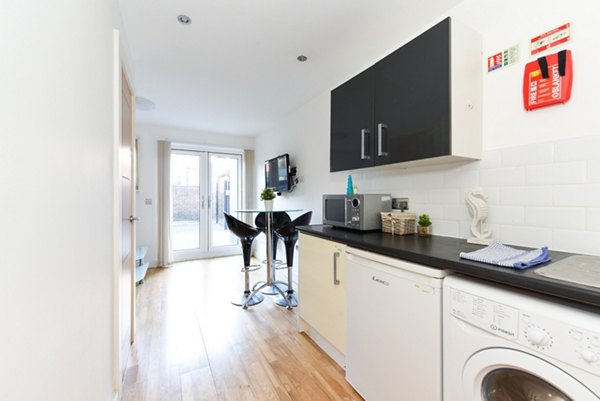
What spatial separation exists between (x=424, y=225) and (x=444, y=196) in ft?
0.78

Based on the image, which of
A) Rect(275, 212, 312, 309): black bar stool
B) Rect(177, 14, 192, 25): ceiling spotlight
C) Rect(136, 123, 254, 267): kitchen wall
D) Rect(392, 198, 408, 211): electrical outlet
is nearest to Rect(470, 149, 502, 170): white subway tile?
Rect(392, 198, 408, 211): electrical outlet

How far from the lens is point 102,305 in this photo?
1.21 m

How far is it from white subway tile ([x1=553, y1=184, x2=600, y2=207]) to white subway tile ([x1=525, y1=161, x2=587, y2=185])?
29mm

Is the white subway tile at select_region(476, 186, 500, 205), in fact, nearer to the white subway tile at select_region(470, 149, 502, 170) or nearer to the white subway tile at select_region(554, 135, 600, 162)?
the white subway tile at select_region(470, 149, 502, 170)

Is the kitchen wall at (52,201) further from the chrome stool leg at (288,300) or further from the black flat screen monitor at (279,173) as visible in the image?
the black flat screen monitor at (279,173)

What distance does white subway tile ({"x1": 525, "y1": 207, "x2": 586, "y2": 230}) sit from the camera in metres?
1.15

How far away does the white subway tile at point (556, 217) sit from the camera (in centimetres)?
115

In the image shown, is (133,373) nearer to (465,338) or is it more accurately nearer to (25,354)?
(25,354)

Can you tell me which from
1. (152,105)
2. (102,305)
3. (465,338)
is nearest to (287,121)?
(152,105)

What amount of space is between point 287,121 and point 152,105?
191 cm

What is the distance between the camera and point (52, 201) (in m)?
0.69

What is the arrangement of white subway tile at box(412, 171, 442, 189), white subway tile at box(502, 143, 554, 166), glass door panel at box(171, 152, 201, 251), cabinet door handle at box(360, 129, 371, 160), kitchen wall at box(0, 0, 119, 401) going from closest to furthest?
1. kitchen wall at box(0, 0, 119, 401)
2. white subway tile at box(502, 143, 554, 166)
3. white subway tile at box(412, 171, 442, 189)
4. cabinet door handle at box(360, 129, 371, 160)
5. glass door panel at box(171, 152, 201, 251)

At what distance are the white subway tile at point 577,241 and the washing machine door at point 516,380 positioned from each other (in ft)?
2.36

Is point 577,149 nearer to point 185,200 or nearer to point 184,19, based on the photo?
point 184,19
